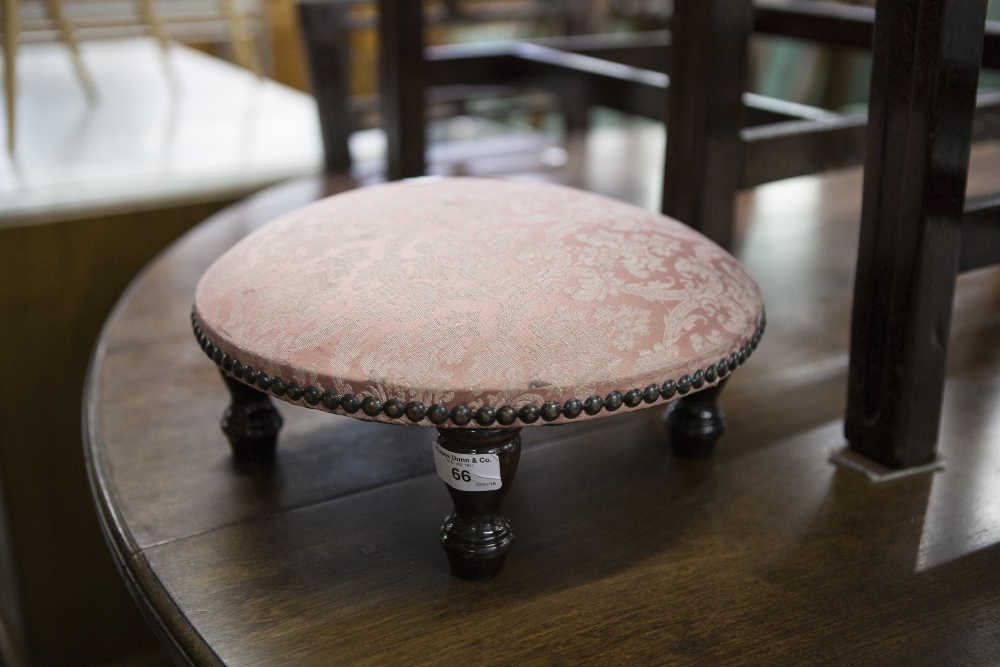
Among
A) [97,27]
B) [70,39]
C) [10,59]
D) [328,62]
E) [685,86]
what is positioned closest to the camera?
[685,86]

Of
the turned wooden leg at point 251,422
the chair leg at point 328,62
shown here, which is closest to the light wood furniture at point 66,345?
the chair leg at point 328,62

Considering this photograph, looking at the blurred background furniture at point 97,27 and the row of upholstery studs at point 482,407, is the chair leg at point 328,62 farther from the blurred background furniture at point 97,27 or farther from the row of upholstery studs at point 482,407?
the row of upholstery studs at point 482,407

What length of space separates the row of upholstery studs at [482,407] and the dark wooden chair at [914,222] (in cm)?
24

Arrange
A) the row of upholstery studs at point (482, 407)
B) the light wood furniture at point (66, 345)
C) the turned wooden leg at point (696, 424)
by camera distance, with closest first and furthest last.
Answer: the row of upholstery studs at point (482, 407) < the turned wooden leg at point (696, 424) < the light wood furniture at point (66, 345)

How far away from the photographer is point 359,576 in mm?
699

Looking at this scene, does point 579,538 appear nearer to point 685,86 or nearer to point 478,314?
point 478,314

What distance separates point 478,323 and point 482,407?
62mm

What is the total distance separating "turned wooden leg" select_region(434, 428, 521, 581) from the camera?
0.62 m

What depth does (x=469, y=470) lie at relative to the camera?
62 cm

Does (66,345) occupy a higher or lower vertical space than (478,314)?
lower

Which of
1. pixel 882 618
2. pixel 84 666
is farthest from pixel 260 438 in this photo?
pixel 84 666

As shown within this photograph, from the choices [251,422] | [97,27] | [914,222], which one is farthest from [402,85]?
[97,27]

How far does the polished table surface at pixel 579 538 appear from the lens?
0.63 meters

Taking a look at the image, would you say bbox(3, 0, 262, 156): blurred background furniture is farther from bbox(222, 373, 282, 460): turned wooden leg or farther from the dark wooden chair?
the dark wooden chair
